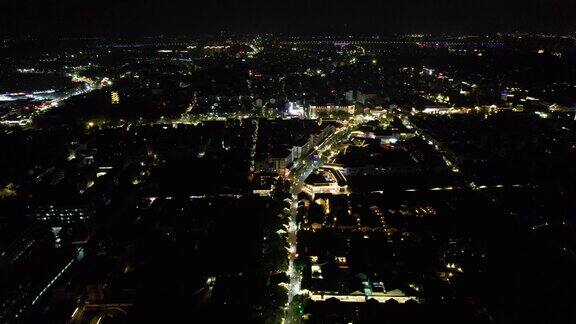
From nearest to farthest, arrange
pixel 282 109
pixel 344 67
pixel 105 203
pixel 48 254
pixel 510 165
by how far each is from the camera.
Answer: pixel 48 254 → pixel 105 203 → pixel 510 165 → pixel 282 109 → pixel 344 67

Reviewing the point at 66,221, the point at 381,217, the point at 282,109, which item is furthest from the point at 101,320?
the point at 282,109

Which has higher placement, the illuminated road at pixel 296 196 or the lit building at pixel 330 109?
the lit building at pixel 330 109

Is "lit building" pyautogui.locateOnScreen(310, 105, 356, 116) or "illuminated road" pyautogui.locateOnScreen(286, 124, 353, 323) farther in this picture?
"lit building" pyautogui.locateOnScreen(310, 105, 356, 116)

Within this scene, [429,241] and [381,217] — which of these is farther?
[381,217]

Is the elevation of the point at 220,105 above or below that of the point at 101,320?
above

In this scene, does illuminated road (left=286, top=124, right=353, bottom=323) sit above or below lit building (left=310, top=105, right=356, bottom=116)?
below

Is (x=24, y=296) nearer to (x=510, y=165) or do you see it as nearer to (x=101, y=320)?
(x=101, y=320)

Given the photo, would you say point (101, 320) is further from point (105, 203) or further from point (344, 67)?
point (344, 67)

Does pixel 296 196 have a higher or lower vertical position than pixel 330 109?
lower

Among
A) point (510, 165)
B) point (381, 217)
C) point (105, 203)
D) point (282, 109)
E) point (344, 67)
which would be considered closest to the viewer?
point (381, 217)

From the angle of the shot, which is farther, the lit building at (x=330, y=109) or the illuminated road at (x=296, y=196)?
the lit building at (x=330, y=109)

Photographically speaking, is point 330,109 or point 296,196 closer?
point 296,196
